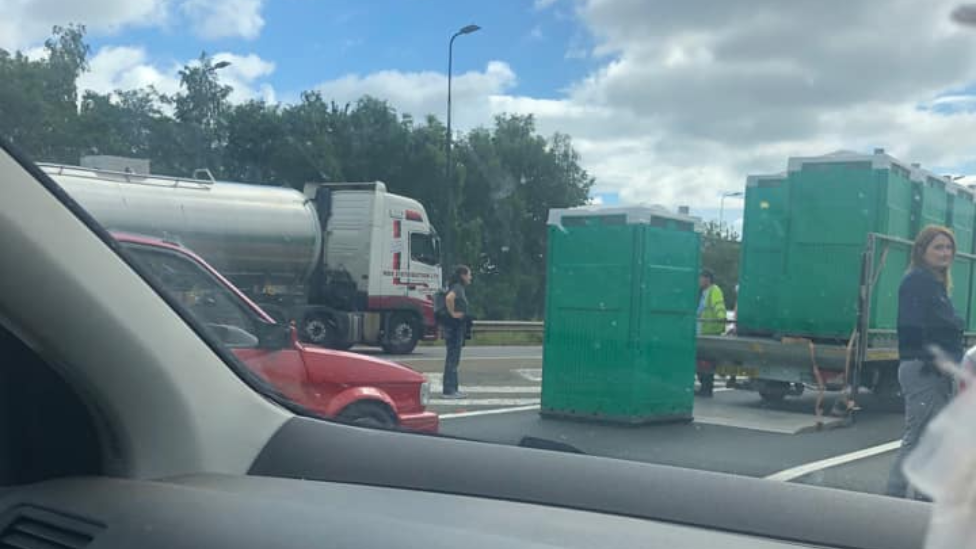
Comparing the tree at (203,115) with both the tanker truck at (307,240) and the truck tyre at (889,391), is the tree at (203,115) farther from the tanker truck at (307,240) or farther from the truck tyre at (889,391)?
the truck tyre at (889,391)

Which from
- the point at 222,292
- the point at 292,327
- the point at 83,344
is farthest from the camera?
the point at 292,327

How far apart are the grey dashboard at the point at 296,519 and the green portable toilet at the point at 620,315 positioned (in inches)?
30.3

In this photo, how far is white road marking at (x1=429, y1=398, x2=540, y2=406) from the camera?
128 inches

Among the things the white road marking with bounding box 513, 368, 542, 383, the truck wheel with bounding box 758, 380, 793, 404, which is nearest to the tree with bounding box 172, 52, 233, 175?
the white road marking with bounding box 513, 368, 542, 383

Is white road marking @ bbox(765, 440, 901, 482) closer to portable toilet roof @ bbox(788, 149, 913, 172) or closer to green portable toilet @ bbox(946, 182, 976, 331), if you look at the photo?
green portable toilet @ bbox(946, 182, 976, 331)

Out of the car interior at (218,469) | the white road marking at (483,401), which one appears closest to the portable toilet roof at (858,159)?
the car interior at (218,469)

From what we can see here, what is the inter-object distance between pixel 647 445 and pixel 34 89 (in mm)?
1875

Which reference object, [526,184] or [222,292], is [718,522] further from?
[222,292]

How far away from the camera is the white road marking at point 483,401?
10.7 ft

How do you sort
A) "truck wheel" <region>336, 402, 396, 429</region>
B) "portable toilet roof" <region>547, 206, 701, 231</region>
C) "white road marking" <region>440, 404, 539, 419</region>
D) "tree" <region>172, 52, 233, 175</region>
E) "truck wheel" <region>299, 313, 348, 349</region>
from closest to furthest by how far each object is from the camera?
1. "portable toilet roof" <region>547, 206, 701, 231</region>
2. "tree" <region>172, 52, 233, 175</region>
3. "truck wheel" <region>336, 402, 396, 429</region>
4. "truck wheel" <region>299, 313, 348, 349</region>
5. "white road marking" <region>440, 404, 539, 419</region>

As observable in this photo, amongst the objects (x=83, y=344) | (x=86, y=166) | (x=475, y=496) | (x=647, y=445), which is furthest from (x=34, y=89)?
(x=647, y=445)

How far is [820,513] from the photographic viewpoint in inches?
72.7

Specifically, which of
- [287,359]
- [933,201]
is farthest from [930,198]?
[287,359]

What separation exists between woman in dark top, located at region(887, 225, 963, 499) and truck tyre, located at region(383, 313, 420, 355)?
175cm
